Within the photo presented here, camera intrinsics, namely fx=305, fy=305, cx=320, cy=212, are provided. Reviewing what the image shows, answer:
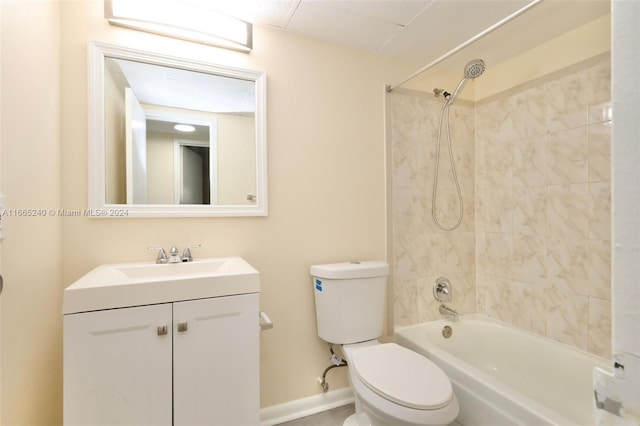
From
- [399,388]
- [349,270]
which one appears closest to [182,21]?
[349,270]

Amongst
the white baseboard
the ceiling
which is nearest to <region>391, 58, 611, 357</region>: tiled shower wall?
the ceiling

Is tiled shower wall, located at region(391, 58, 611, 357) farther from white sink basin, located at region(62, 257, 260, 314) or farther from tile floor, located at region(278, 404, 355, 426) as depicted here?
white sink basin, located at region(62, 257, 260, 314)

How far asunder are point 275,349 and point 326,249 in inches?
23.9

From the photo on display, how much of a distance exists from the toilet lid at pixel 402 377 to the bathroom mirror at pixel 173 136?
904 millimetres

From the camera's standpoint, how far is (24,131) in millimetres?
1028

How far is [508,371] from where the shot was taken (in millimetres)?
1872

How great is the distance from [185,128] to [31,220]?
72 centimetres

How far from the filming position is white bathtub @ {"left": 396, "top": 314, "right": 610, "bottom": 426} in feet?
4.19

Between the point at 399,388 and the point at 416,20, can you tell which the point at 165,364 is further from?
the point at 416,20

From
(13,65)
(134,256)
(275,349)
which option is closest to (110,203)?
(134,256)

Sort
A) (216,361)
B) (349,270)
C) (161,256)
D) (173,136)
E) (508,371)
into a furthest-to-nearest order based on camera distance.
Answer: (508,371) → (349,270) → (173,136) → (161,256) → (216,361)

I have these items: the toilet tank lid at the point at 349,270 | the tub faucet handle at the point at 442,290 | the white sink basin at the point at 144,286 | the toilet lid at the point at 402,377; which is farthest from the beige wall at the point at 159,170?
the tub faucet handle at the point at 442,290

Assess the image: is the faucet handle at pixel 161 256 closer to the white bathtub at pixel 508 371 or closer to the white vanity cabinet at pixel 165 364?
the white vanity cabinet at pixel 165 364

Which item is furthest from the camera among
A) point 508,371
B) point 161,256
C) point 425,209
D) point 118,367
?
point 425,209
